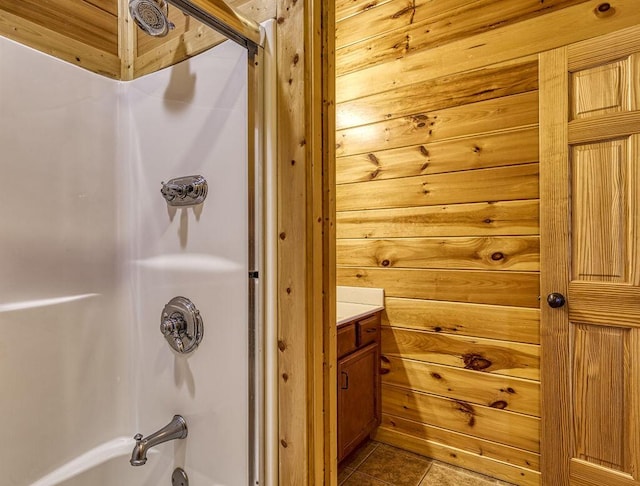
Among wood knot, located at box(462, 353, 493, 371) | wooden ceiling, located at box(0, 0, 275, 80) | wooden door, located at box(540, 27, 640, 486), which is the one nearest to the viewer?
wooden ceiling, located at box(0, 0, 275, 80)

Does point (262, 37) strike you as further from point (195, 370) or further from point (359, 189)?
point (359, 189)

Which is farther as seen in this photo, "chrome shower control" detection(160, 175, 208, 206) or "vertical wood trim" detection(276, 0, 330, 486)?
"chrome shower control" detection(160, 175, 208, 206)

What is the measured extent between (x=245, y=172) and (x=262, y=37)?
15.5 inches

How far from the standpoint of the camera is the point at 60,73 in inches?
51.6

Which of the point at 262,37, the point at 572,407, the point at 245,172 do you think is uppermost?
the point at 262,37

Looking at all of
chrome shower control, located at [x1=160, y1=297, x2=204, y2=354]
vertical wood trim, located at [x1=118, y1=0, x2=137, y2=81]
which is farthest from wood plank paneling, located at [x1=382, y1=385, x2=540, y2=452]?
vertical wood trim, located at [x1=118, y1=0, x2=137, y2=81]

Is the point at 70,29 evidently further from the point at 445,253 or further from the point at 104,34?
the point at 445,253

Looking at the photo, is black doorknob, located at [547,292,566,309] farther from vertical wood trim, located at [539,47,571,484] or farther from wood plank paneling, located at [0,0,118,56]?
wood plank paneling, located at [0,0,118,56]

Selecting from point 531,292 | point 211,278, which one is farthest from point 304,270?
point 531,292

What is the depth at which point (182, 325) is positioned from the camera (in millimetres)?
1179

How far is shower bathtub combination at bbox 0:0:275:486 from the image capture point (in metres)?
1.02

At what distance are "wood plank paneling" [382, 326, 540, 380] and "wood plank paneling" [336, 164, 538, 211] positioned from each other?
2.52 feet

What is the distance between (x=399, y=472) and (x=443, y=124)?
1.95 metres

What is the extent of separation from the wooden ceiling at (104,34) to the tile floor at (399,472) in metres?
2.11
